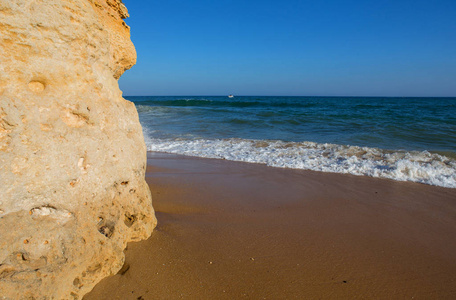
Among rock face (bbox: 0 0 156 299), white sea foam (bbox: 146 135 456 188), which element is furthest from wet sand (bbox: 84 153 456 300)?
white sea foam (bbox: 146 135 456 188)

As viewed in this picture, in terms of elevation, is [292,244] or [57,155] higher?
[57,155]

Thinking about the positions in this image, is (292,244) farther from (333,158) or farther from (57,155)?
(333,158)

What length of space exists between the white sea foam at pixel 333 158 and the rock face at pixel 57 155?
4.00m

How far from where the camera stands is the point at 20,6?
5.07 feet

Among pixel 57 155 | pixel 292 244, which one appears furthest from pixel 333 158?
pixel 57 155

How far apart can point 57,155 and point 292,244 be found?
1.92 metres

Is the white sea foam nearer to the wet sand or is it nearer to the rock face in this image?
the wet sand

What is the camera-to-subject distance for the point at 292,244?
2.48m

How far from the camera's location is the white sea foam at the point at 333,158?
15.9 ft

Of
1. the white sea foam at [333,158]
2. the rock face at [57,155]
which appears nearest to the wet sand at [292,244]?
the rock face at [57,155]

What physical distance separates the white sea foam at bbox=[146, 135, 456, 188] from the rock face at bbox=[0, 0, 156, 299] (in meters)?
4.00

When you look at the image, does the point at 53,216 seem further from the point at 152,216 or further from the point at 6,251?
the point at 152,216

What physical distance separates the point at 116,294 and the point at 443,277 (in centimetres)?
231

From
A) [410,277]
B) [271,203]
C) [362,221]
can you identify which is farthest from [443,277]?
[271,203]
